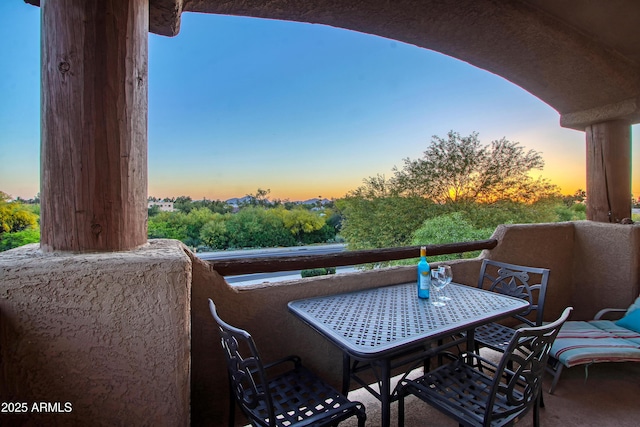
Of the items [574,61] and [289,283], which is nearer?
[289,283]

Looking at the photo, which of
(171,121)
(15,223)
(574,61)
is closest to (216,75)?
(171,121)

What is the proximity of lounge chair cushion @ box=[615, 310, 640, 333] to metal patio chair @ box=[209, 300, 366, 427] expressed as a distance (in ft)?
8.97

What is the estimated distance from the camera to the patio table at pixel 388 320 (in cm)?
135

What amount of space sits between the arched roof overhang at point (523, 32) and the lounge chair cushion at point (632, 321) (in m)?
2.00

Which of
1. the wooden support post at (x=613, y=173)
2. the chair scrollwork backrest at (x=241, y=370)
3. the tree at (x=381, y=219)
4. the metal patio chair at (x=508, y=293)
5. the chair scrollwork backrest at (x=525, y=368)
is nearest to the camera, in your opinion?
the chair scrollwork backrest at (x=241, y=370)

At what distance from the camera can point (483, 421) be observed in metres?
1.32

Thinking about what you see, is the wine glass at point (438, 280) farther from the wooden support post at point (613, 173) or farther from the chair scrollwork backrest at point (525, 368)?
the wooden support post at point (613, 173)

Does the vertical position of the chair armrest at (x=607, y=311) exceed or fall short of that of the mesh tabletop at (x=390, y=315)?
it falls short

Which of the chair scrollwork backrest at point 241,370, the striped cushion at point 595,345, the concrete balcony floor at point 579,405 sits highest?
the chair scrollwork backrest at point 241,370

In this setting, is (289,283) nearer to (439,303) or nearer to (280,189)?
(439,303)

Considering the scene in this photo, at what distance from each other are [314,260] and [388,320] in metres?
0.61

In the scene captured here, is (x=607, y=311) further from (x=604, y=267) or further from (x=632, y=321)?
(x=604, y=267)

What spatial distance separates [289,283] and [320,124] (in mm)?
7164

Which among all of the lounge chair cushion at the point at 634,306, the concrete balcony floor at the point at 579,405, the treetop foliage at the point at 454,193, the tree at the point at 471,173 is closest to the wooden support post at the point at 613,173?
the lounge chair cushion at the point at 634,306
